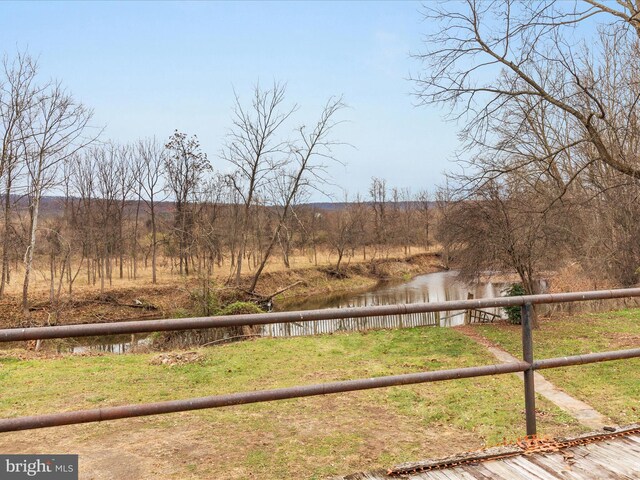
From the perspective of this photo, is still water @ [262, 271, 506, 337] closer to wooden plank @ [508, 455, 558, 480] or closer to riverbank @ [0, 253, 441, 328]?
riverbank @ [0, 253, 441, 328]

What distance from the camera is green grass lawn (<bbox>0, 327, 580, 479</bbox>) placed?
370 centimetres

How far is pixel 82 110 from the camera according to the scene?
56.2 feet

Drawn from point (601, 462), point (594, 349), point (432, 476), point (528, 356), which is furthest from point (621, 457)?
point (594, 349)

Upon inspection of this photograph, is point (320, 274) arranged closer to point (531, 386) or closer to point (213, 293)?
point (213, 293)

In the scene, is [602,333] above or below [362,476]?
below

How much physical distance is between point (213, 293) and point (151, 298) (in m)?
12.2

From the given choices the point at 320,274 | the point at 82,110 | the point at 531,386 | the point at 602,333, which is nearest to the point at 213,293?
the point at 82,110

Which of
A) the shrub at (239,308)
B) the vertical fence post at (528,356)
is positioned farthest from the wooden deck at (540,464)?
the shrub at (239,308)

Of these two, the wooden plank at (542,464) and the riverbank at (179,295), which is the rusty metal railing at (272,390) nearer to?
the wooden plank at (542,464)

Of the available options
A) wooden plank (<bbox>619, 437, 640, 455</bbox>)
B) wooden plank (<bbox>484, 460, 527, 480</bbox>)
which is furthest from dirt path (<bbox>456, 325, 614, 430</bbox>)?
wooden plank (<bbox>484, 460, 527, 480</bbox>)

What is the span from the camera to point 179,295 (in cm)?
2516

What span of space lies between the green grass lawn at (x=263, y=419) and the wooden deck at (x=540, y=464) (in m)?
1.18

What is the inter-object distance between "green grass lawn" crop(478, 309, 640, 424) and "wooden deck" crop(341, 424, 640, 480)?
2.90 metres

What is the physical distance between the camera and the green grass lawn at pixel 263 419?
3.70 metres
